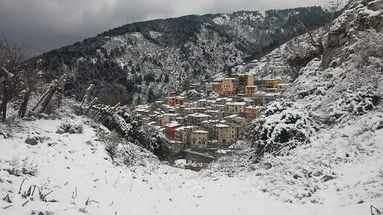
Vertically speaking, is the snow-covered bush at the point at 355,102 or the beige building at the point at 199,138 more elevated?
the snow-covered bush at the point at 355,102

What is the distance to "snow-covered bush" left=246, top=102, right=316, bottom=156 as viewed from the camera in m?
14.5

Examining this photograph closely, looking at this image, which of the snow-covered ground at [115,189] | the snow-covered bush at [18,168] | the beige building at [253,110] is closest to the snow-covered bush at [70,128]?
the snow-covered ground at [115,189]

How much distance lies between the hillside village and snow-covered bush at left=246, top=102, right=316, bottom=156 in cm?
4142

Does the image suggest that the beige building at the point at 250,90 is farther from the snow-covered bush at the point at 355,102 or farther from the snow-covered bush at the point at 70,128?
the snow-covered bush at the point at 355,102

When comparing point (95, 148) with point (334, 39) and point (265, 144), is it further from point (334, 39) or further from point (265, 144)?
point (334, 39)

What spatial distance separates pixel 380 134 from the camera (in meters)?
11.5

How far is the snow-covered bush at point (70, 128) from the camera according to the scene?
19.3 metres

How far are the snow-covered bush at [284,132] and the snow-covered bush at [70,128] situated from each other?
9758mm

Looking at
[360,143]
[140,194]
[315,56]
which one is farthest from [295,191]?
[315,56]

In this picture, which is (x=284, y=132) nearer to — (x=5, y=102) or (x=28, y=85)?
(x=5, y=102)

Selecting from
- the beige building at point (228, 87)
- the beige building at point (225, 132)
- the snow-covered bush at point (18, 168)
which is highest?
the snow-covered bush at point (18, 168)

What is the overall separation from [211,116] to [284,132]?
9420 cm

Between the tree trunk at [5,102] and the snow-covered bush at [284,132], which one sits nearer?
the snow-covered bush at [284,132]

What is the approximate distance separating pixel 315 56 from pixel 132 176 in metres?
16.0
